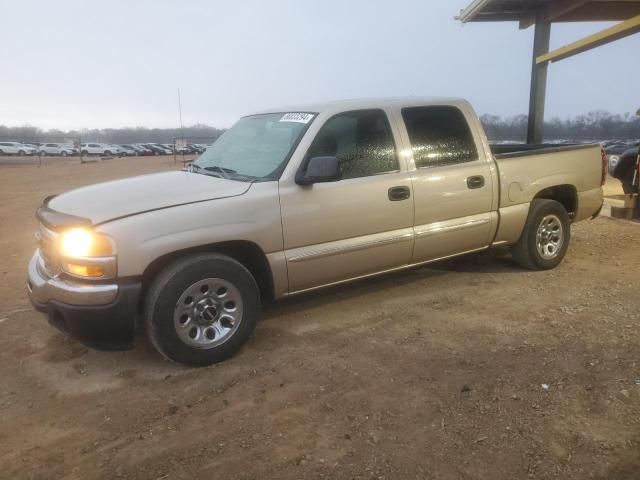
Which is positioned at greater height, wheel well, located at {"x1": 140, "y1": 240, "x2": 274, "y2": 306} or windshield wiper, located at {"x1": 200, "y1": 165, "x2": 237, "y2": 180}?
windshield wiper, located at {"x1": 200, "y1": 165, "x2": 237, "y2": 180}

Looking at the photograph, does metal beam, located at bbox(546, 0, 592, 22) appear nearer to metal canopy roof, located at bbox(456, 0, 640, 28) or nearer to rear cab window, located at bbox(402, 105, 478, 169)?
metal canopy roof, located at bbox(456, 0, 640, 28)

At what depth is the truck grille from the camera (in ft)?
11.1

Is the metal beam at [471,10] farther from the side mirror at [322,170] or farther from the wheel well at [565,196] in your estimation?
the side mirror at [322,170]

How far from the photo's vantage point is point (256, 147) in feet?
14.0

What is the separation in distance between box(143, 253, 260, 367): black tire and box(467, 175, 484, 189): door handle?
7.42ft

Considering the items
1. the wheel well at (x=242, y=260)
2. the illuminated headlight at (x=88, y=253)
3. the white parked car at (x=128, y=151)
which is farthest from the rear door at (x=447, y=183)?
the white parked car at (x=128, y=151)

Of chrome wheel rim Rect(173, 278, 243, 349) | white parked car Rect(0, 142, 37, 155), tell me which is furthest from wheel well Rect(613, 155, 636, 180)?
white parked car Rect(0, 142, 37, 155)

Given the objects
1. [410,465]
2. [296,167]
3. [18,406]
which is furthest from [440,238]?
[18,406]

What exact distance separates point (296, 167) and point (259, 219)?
505mm

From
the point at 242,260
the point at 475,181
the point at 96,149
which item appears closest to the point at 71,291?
the point at 242,260

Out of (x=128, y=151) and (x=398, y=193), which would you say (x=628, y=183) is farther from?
(x=128, y=151)

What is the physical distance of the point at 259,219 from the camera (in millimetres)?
3652

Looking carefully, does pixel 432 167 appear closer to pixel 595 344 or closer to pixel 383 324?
pixel 383 324

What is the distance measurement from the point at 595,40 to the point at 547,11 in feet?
6.82
